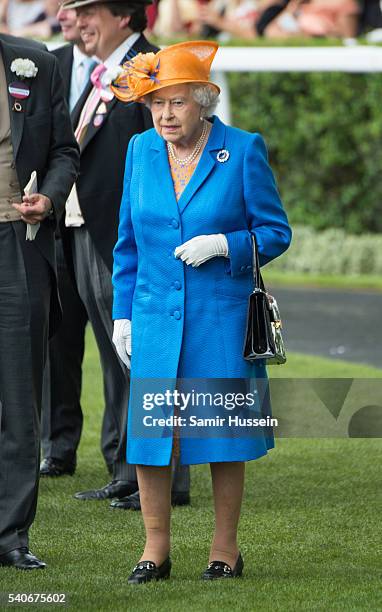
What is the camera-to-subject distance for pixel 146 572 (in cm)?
533

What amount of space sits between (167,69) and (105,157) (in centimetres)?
190

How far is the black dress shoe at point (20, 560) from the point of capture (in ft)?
18.3

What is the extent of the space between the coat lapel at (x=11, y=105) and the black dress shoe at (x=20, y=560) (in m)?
1.50

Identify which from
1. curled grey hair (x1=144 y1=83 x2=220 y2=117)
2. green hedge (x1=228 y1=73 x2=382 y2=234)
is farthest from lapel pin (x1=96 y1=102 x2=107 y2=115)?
green hedge (x1=228 y1=73 x2=382 y2=234)

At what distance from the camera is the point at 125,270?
5.48m

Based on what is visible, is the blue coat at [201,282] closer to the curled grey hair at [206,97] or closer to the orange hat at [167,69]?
the curled grey hair at [206,97]

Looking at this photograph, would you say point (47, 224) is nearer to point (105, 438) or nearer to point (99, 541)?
point (99, 541)

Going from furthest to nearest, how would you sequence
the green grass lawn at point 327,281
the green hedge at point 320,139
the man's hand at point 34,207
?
the green hedge at point 320,139 < the green grass lawn at point 327,281 < the man's hand at point 34,207

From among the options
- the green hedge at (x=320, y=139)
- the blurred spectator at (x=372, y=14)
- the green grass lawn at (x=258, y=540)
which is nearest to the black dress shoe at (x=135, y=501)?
the green grass lawn at (x=258, y=540)

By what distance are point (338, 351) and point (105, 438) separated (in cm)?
594

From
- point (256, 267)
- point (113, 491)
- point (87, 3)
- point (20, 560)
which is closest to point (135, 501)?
point (113, 491)

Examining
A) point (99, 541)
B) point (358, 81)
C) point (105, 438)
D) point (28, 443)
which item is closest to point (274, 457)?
point (105, 438)

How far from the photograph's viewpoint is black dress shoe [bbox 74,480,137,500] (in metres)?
7.12

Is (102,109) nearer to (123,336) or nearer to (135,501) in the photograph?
(135,501)
